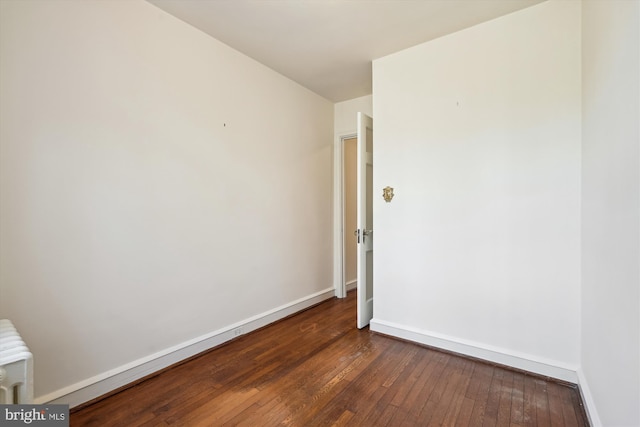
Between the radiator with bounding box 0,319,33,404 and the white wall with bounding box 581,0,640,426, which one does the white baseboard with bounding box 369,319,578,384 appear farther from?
the radiator with bounding box 0,319,33,404

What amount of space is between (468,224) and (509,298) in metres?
0.67

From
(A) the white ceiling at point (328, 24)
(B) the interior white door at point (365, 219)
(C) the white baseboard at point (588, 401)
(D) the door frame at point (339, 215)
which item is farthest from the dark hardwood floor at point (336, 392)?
(A) the white ceiling at point (328, 24)

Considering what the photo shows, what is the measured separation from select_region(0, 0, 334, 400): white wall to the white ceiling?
222 mm

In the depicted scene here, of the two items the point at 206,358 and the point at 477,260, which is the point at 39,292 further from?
the point at 477,260

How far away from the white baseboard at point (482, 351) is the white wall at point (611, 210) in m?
0.20

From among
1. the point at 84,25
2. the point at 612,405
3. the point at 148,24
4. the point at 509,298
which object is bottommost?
the point at 612,405

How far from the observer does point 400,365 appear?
7.89 feet

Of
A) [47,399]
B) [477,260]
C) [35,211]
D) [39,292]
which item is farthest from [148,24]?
[477,260]

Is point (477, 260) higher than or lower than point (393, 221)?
lower

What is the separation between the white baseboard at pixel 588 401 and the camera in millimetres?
1618

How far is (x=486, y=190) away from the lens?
8.04 feet

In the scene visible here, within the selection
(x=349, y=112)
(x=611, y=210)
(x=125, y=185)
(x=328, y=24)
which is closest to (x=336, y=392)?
(x=611, y=210)

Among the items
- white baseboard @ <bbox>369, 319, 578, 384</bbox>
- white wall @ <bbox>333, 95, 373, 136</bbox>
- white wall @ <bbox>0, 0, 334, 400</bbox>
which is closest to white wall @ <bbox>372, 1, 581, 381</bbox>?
white baseboard @ <bbox>369, 319, 578, 384</bbox>

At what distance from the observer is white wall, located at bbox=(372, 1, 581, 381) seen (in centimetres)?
215
